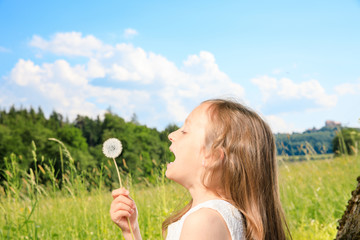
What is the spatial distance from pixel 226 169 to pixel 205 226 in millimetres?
264

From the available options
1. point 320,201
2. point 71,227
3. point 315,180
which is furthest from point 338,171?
point 71,227

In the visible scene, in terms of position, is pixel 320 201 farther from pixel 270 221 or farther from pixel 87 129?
pixel 87 129

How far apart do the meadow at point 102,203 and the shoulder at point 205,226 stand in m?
1.96

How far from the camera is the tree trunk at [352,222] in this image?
2.17m

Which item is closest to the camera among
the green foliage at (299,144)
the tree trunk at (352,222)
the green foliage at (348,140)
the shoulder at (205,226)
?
the shoulder at (205,226)

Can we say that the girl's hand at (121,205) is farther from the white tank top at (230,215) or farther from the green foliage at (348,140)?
the green foliage at (348,140)

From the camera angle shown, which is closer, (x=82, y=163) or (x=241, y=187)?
(x=241, y=187)

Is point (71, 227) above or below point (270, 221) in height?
below

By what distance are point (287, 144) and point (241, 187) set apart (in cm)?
509

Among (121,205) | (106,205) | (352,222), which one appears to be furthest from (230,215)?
(106,205)

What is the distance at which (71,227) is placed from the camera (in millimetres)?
4191

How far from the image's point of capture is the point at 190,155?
154cm

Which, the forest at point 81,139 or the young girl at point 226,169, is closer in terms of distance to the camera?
the young girl at point 226,169

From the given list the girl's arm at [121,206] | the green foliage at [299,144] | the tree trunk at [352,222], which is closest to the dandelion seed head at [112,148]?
the girl's arm at [121,206]
